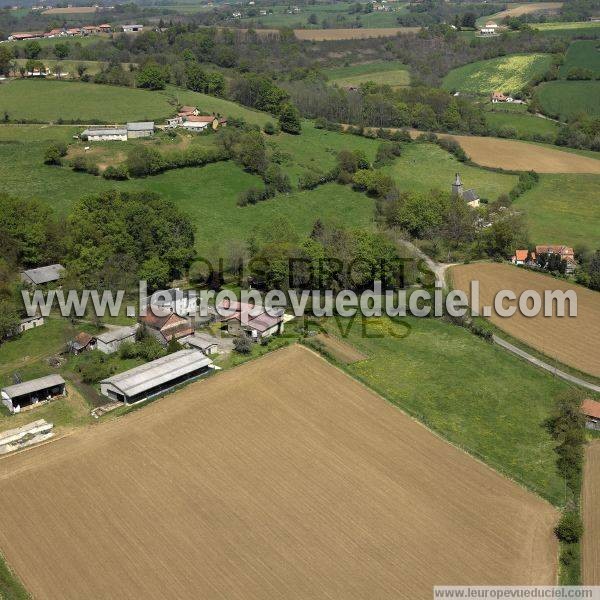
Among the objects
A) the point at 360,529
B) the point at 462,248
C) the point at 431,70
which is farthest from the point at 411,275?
the point at 431,70

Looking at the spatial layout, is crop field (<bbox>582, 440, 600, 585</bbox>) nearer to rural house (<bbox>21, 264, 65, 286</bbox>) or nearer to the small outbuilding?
the small outbuilding

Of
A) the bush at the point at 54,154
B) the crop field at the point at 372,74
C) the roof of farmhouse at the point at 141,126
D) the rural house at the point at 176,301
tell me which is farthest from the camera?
the crop field at the point at 372,74

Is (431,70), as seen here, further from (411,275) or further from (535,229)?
(411,275)

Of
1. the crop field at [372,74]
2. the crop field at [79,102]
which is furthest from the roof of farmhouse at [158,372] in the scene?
the crop field at [372,74]

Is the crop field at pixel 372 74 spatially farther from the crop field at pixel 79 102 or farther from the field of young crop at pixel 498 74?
the crop field at pixel 79 102

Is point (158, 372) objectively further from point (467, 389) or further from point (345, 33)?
point (345, 33)

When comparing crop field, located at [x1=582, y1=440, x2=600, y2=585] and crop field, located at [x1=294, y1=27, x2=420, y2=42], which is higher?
crop field, located at [x1=294, y1=27, x2=420, y2=42]

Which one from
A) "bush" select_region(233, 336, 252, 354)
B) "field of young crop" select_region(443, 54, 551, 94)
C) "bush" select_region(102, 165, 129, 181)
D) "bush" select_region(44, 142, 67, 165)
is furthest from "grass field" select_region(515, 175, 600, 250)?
"field of young crop" select_region(443, 54, 551, 94)
